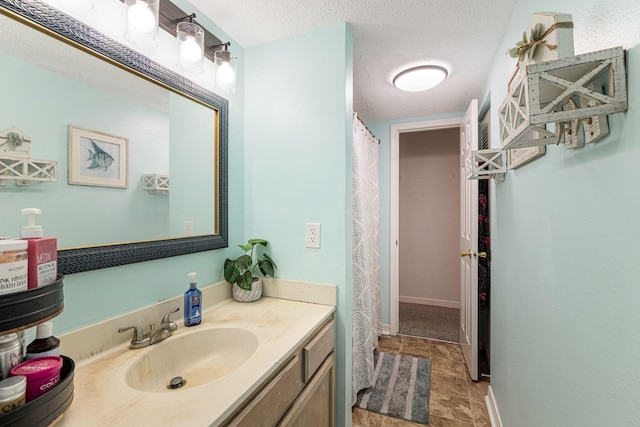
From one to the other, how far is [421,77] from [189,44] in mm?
1457

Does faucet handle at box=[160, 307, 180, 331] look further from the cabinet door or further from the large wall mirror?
the cabinet door

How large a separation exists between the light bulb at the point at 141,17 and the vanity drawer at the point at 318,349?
1.33 meters

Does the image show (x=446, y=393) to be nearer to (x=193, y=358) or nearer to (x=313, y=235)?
(x=313, y=235)

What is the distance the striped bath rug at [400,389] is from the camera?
180 centimetres

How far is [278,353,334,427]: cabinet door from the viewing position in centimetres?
99

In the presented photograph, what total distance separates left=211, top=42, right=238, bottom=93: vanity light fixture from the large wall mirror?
110 millimetres

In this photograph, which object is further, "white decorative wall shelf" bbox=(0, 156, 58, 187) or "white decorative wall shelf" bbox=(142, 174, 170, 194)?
"white decorative wall shelf" bbox=(142, 174, 170, 194)

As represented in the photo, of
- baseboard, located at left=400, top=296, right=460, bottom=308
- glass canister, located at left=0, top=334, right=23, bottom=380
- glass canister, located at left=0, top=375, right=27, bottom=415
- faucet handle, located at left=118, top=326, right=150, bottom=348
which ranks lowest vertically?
baseboard, located at left=400, top=296, right=460, bottom=308

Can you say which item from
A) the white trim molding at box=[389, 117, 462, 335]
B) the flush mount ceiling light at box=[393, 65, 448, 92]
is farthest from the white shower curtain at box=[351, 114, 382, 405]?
the white trim molding at box=[389, 117, 462, 335]

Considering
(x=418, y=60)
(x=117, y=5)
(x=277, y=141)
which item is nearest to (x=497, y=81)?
(x=418, y=60)

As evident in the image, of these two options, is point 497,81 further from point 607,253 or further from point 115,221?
point 115,221

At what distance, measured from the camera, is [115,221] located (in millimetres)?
986

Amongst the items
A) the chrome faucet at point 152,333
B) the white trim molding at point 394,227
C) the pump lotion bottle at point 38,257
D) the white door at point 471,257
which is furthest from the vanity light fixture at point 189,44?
the white trim molding at point 394,227

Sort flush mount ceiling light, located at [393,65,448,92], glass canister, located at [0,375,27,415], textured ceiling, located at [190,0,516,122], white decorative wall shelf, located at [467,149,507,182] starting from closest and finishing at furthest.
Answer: glass canister, located at [0,375,27,415] < textured ceiling, located at [190,0,516,122] < white decorative wall shelf, located at [467,149,507,182] < flush mount ceiling light, located at [393,65,448,92]
